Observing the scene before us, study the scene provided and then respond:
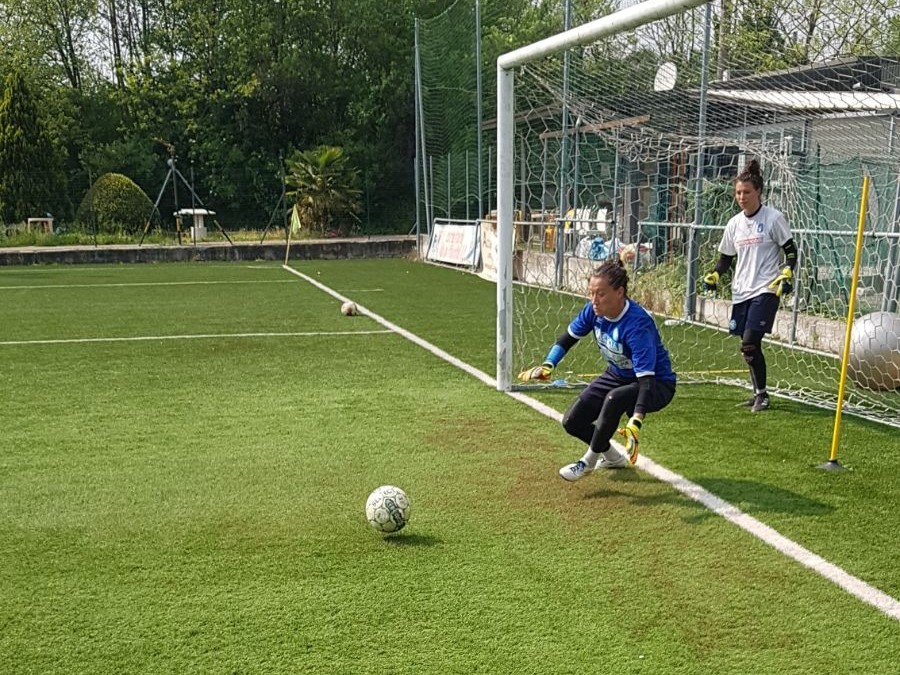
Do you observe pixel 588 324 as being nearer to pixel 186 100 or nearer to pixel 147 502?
pixel 147 502

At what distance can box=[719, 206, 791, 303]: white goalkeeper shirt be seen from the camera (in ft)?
22.8

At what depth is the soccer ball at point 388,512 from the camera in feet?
14.0

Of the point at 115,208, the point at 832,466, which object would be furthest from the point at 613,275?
the point at 115,208

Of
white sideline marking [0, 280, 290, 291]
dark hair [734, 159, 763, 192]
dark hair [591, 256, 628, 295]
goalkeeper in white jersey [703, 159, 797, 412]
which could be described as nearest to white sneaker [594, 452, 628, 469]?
dark hair [591, 256, 628, 295]

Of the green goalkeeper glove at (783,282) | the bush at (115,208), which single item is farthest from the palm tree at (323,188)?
the green goalkeeper glove at (783,282)

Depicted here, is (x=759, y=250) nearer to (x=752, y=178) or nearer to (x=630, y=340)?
(x=752, y=178)

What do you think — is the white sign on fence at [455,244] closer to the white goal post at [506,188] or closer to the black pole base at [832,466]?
the white goal post at [506,188]

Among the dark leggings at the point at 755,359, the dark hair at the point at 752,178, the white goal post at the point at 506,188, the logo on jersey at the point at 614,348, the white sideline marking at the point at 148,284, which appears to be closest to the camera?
the logo on jersey at the point at 614,348

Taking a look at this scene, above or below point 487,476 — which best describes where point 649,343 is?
above

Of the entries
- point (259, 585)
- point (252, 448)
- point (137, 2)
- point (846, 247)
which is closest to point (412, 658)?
point (259, 585)

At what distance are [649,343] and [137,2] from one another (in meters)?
39.3

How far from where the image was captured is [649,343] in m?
4.87

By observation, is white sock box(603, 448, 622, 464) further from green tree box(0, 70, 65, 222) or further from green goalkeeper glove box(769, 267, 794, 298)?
green tree box(0, 70, 65, 222)

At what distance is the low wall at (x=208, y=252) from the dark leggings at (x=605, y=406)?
2138 centimetres
